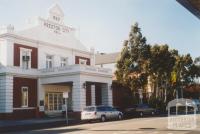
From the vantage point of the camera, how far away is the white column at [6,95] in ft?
110

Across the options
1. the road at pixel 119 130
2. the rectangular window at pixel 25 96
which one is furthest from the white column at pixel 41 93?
the road at pixel 119 130

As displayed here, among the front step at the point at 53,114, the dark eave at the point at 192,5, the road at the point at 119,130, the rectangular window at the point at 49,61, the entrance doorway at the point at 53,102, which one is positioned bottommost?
the front step at the point at 53,114

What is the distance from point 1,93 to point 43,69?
5.68 meters

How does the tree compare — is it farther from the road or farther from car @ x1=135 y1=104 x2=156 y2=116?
the road

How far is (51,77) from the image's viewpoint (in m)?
37.1

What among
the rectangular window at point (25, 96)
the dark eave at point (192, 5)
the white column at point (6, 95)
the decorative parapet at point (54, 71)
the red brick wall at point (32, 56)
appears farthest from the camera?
the rectangular window at point (25, 96)

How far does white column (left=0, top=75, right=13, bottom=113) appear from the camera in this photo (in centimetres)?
3359

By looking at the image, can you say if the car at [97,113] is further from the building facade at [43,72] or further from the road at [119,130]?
the road at [119,130]

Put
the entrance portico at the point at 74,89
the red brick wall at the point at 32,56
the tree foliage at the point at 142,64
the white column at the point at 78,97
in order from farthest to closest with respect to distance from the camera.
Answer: the tree foliage at the point at 142,64 → the red brick wall at the point at 32,56 → the entrance portico at the point at 74,89 → the white column at the point at 78,97

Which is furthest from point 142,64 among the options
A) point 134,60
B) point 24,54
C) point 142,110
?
point 24,54

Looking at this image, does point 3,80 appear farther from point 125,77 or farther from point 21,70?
point 125,77

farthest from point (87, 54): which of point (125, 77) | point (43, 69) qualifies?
point (43, 69)

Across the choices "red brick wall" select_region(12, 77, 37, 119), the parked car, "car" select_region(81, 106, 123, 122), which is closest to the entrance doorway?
"red brick wall" select_region(12, 77, 37, 119)

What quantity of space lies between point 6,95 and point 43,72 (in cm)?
547
